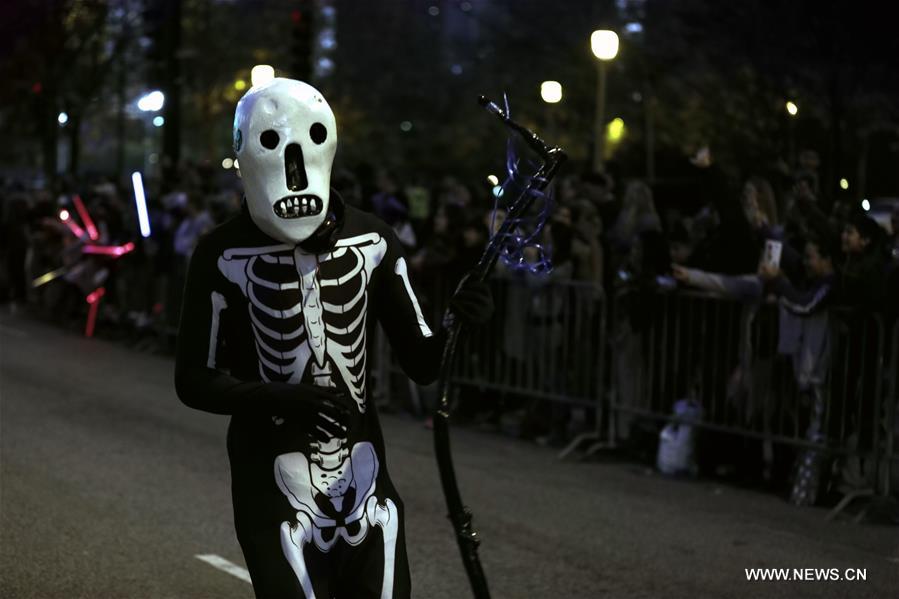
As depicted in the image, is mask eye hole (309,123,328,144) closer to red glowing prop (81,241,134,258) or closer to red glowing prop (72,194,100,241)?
red glowing prop (81,241,134,258)

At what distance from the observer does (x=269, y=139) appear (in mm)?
4191

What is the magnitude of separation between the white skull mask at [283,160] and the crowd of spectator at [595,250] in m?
0.57

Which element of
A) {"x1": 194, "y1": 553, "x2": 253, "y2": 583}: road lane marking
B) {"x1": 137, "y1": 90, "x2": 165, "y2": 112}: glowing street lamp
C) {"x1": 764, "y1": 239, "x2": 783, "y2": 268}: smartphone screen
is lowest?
{"x1": 194, "y1": 553, "x2": 253, "y2": 583}: road lane marking

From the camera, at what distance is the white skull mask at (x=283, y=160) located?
418 centimetres

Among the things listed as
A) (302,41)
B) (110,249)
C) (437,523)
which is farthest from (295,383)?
(110,249)

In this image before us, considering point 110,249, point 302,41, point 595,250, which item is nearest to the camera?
point 595,250

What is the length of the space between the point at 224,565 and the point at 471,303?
384cm

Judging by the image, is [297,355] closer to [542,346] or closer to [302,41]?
[542,346]

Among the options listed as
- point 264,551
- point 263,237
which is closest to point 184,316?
point 263,237

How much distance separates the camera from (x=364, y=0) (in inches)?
2341

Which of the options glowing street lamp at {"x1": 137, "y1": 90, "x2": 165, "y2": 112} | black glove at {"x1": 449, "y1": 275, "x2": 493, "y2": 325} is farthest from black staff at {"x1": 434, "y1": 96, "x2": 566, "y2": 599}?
glowing street lamp at {"x1": 137, "y1": 90, "x2": 165, "y2": 112}

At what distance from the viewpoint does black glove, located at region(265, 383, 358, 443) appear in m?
4.08

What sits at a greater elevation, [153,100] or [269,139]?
[153,100]

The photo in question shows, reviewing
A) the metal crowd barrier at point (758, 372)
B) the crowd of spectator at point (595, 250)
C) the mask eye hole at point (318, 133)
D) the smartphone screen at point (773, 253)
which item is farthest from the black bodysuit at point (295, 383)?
the smartphone screen at point (773, 253)
